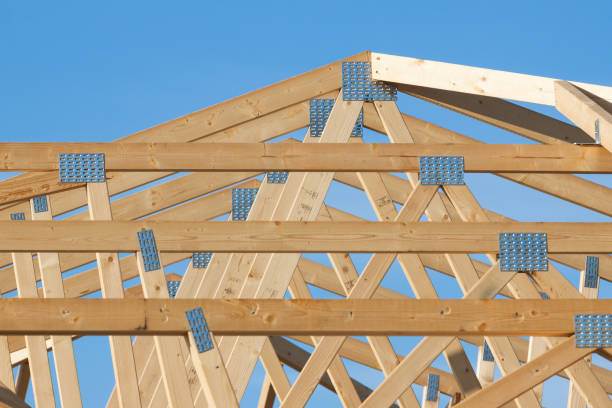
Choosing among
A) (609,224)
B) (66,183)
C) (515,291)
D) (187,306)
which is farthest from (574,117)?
(66,183)

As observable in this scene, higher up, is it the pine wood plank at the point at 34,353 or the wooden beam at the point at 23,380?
the wooden beam at the point at 23,380

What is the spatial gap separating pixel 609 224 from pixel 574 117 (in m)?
0.85

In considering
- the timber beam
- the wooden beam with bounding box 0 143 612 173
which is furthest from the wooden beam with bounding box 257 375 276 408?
the timber beam

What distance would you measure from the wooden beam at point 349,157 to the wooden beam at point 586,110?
0.26 m

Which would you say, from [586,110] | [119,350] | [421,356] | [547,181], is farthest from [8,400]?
[547,181]

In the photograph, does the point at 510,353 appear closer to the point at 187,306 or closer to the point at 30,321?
the point at 187,306

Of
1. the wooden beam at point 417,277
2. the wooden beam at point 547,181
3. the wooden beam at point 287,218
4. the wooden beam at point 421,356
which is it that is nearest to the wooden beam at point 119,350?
the wooden beam at point 287,218

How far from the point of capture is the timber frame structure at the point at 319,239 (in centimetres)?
622

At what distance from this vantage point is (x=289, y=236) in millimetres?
6863

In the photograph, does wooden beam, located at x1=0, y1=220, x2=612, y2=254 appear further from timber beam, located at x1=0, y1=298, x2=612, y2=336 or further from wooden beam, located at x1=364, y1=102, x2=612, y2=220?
wooden beam, located at x1=364, y1=102, x2=612, y2=220

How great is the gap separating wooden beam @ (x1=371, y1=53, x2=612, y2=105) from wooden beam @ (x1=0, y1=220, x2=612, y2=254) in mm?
1361

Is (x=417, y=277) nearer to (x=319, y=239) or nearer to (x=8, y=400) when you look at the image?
(x=319, y=239)

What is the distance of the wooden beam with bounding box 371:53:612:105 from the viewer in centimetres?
789

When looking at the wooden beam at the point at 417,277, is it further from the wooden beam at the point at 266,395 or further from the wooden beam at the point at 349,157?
the wooden beam at the point at 266,395
